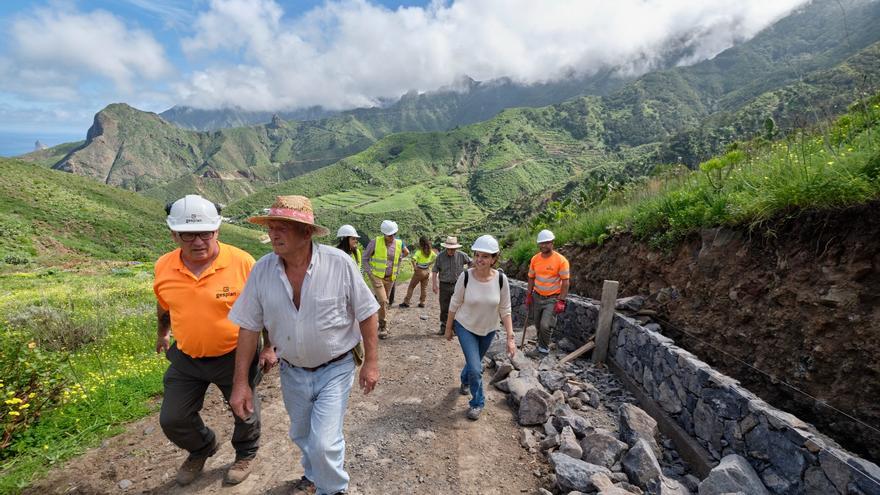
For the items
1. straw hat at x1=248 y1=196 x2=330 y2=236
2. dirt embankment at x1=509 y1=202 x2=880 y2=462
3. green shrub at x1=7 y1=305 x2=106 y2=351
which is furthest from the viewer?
green shrub at x1=7 y1=305 x2=106 y2=351

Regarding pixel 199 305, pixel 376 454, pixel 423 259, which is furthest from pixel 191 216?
pixel 423 259

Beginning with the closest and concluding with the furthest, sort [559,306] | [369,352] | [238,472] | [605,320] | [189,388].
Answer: [369,352] → [189,388] → [238,472] → [605,320] → [559,306]

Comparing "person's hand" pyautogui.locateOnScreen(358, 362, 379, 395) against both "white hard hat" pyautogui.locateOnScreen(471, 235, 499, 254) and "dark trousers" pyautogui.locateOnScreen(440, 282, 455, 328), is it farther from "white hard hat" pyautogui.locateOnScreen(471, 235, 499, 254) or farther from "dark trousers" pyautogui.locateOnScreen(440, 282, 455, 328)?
"dark trousers" pyautogui.locateOnScreen(440, 282, 455, 328)

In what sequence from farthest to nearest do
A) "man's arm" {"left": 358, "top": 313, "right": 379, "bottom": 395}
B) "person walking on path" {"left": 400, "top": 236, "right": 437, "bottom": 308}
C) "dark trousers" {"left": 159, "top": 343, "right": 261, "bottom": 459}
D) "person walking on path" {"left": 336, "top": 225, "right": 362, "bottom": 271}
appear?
"person walking on path" {"left": 400, "top": 236, "right": 437, "bottom": 308}, "person walking on path" {"left": 336, "top": 225, "right": 362, "bottom": 271}, "dark trousers" {"left": 159, "top": 343, "right": 261, "bottom": 459}, "man's arm" {"left": 358, "top": 313, "right": 379, "bottom": 395}

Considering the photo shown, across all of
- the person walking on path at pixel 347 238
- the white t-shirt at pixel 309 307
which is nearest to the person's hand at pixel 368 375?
the white t-shirt at pixel 309 307

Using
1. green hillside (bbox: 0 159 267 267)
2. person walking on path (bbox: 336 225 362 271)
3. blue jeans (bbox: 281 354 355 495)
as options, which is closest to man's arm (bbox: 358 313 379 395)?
blue jeans (bbox: 281 354 355 495)

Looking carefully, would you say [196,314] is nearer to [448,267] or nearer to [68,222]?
[448,267]

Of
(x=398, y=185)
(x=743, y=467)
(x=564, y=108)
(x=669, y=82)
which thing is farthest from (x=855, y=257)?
(x=669, y=82)

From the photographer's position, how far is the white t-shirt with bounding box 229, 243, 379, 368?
9.14 ft

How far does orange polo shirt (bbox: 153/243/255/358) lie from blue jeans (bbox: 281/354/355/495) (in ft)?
2.07

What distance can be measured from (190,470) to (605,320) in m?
5.67

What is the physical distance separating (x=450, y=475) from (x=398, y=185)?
142m

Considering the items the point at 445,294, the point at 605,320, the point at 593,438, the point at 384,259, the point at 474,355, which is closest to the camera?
the point at 593,438

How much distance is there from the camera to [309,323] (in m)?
2.79
